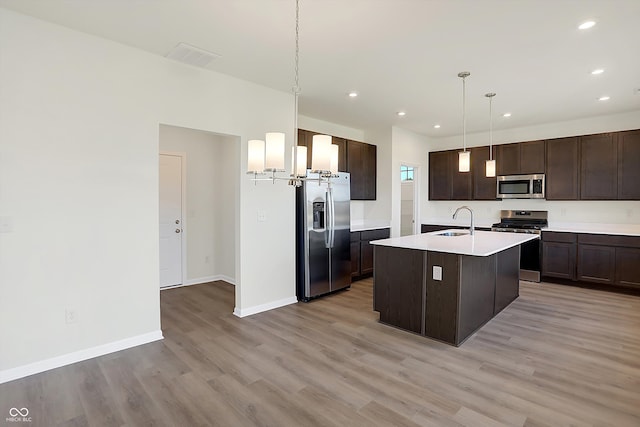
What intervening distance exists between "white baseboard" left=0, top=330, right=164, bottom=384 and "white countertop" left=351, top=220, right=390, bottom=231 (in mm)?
3379

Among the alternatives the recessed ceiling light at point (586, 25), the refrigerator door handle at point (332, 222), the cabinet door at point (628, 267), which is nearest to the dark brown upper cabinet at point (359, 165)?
the refrigerator door handle at point (332, 222)

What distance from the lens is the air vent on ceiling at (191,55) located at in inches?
118

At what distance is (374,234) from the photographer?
18.9ft

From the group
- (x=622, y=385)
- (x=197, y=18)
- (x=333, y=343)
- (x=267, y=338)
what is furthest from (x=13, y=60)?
(x=622, y=385)

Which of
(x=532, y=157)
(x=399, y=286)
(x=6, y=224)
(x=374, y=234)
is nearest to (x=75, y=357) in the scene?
(x=6, y=224)

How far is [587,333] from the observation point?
3.33 m

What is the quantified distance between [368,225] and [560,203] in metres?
3.37

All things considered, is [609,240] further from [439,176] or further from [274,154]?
[274,154]

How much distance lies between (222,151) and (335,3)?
370 cm

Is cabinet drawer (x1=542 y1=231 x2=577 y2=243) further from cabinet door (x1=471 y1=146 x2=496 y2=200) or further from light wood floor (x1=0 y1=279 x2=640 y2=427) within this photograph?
light wood floor (x1=0 y1=279 x2=640 y2=427)

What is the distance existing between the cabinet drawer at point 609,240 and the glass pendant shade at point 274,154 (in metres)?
5.18

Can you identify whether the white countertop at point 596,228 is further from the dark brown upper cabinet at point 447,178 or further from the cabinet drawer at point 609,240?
the dark brown upper cabinet at point 447,178

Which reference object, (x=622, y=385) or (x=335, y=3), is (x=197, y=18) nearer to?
(x=335, y=3)

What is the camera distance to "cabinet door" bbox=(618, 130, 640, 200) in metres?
4.94
